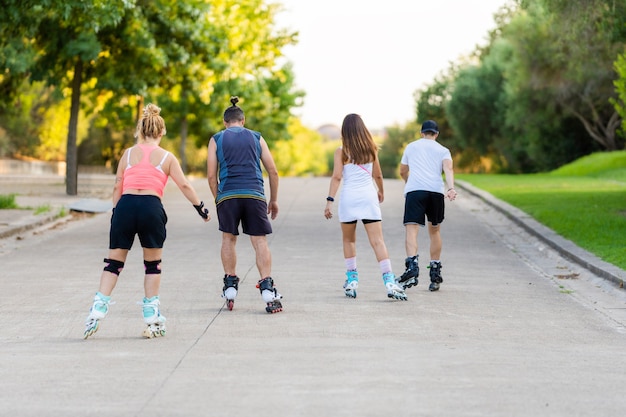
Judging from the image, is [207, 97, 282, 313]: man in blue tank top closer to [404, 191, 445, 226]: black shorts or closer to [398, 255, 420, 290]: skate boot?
[398, 255, 420, 290]: skate boot

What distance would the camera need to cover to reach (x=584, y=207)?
79.3ft

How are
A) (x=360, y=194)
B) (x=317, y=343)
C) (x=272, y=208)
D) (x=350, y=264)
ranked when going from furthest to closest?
(x=350, y=264), (x=360, y=194), (x=272, y=208), (x=317, y=343)

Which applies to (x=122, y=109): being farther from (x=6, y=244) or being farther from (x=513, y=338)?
(x=513, y=338)

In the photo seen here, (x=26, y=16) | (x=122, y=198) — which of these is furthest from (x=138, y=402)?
(x=26, y=16)

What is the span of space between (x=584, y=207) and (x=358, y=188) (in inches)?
538

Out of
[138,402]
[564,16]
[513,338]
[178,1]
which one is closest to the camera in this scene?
[138,402]

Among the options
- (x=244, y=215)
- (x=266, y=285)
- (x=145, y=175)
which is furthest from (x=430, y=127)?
(x=145, y=175)

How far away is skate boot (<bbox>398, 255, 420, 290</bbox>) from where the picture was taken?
1212 cm

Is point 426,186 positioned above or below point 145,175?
below

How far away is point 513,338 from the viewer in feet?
29.8

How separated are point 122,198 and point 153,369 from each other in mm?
1928

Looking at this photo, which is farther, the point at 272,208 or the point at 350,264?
the point at 350,264

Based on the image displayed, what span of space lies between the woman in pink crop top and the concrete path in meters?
0.30

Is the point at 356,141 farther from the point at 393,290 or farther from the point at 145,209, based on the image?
the point at 145,209
